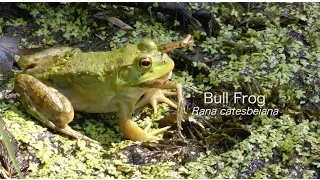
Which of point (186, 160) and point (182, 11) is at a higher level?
point (182, 11)

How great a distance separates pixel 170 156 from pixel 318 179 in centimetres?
101

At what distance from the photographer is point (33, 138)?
3.76 meters

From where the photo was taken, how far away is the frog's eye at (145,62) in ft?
12.5

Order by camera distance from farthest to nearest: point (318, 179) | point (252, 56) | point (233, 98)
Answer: point (252, 56), point (233, 98), point (318, 179)

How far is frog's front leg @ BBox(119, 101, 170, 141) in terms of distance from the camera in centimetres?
390

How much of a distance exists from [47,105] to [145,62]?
2.47ft

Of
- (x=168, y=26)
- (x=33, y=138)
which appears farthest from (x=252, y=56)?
(x=33, y=138)

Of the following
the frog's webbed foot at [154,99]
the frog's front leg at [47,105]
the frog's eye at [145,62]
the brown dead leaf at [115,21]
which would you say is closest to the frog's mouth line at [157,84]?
the frog's eye at [145,62]

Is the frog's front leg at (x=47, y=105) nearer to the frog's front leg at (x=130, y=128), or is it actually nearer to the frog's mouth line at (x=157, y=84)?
the frog's front leg at (x=130, y=128)

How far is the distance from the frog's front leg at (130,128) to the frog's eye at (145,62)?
33 centimetres

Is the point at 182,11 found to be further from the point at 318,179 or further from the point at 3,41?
the point at 318,179

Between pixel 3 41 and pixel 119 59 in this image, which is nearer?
pixel 119 59

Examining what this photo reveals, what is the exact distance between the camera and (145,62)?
383 cm

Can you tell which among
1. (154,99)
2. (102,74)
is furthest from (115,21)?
(102,74)
